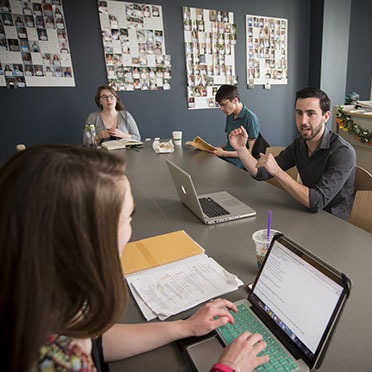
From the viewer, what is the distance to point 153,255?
1.12m

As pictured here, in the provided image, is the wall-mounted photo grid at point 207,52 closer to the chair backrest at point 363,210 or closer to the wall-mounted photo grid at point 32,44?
the wall-mounted photo grid at point 32,44

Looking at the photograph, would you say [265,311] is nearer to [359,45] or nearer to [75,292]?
[75,292]

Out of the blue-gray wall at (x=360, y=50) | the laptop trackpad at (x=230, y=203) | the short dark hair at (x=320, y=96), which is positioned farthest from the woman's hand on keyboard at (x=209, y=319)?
the blue-gray wall at (x=360, y=50)

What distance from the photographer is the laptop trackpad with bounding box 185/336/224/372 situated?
68 centimetres

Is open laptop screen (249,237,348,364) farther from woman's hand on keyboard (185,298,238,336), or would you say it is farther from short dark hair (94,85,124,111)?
short dark hair (94,85,124,111)

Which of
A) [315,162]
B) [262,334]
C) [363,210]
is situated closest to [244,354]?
[262,334]

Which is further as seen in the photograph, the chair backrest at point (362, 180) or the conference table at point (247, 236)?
the chair backrest at point (362, 180)

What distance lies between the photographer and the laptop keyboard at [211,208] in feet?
4.67

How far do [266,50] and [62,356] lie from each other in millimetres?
Result: 4679

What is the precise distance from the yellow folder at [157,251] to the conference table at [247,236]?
0.05 metres

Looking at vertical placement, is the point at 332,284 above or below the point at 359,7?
below

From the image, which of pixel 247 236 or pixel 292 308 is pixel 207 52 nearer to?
pixel 247 236

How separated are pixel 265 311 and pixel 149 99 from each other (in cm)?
348

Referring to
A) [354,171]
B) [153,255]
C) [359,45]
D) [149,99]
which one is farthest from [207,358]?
[359,45]
